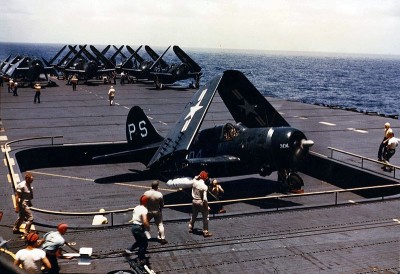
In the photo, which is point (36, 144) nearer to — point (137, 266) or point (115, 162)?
point (115, 162)

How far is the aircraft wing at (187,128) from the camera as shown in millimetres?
19047

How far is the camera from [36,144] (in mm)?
29234

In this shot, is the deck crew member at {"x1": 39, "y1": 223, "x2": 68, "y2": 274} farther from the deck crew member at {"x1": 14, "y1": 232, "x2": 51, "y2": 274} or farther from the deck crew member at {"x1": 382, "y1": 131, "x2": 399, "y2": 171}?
the deck crew member at {"x1": 382, "y1": 131, "x2": 399, "y2": 171}

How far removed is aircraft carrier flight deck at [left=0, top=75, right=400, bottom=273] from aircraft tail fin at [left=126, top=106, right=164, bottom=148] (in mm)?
2014

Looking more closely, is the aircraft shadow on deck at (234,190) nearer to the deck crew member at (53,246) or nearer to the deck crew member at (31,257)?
the deck crew member at (53,246)

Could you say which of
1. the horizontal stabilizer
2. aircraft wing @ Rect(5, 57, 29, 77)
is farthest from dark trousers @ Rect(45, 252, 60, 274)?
aircraft wing @ Rect(5, 57, 29, 77)

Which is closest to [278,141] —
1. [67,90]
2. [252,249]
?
[252,249]

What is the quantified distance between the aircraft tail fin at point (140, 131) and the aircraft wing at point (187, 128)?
3.95 m

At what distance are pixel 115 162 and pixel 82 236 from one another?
15.1m

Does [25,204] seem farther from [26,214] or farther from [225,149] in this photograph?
[225,149]

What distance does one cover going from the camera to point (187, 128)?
64.5 feet

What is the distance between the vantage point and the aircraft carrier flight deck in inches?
508

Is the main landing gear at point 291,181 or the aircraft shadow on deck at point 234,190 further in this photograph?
the main landing gear at point 291,181

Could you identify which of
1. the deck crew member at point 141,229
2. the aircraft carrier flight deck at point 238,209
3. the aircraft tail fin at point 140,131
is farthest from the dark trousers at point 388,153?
the deck crew member at point 141,229
